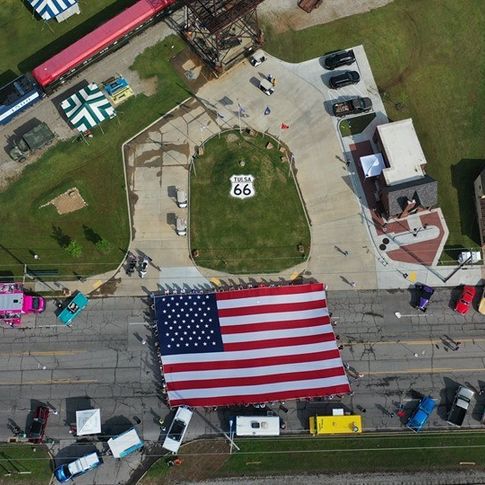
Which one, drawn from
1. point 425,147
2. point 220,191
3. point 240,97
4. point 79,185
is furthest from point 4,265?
point 425,147

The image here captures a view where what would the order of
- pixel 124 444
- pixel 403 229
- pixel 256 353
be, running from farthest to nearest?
pixel 403 229
pixel 256 353
pixel 124 444

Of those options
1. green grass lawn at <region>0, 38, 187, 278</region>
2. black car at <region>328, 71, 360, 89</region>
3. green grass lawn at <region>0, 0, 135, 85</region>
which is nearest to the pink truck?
green grass lawn at <region>0, 38, 187, 278</region>

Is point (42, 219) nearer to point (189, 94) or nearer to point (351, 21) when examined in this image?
point (189, 94)

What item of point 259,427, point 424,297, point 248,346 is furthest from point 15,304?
point 424,297

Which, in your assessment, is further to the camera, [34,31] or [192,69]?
[34,31]

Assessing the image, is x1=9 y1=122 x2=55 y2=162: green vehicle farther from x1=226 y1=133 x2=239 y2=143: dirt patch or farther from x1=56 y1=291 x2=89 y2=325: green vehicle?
x1=226 y1=133 x2=239 y2=143: dirt patch

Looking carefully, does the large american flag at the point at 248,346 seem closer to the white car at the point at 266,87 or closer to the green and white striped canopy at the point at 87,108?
the green and white striped canopy at the point at 87,108

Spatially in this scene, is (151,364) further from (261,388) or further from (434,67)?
(434,67)

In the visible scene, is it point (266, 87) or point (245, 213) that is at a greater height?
point (266, 87)
